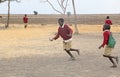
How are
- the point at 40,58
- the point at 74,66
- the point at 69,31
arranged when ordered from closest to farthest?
1. the point at 74,66
2. the point at 69,31
3. the point at 40,58

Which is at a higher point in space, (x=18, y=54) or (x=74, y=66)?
(x=74, y=66)

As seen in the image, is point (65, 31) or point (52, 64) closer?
point (52, 64)

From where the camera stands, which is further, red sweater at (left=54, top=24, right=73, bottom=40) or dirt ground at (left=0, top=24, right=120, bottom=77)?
red sweater at (left=54, top=24, right=73, bottom=40)

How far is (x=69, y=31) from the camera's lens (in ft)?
55.6

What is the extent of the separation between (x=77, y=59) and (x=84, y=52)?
2913 mm

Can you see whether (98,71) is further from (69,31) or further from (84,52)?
(84,52)

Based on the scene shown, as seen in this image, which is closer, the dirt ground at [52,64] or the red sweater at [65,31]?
the dirt ground at [52,64]

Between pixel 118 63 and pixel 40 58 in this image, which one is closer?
pixel 118 63

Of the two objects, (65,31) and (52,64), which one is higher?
(65,31)

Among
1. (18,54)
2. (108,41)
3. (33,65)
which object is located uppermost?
(108,41)

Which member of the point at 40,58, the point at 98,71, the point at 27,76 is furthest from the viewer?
the point at 40,58

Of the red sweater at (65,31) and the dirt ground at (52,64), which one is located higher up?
the red sweater at (65,31)

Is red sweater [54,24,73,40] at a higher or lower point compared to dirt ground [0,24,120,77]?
higher

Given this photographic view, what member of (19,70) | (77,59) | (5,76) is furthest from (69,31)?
(5,76)
